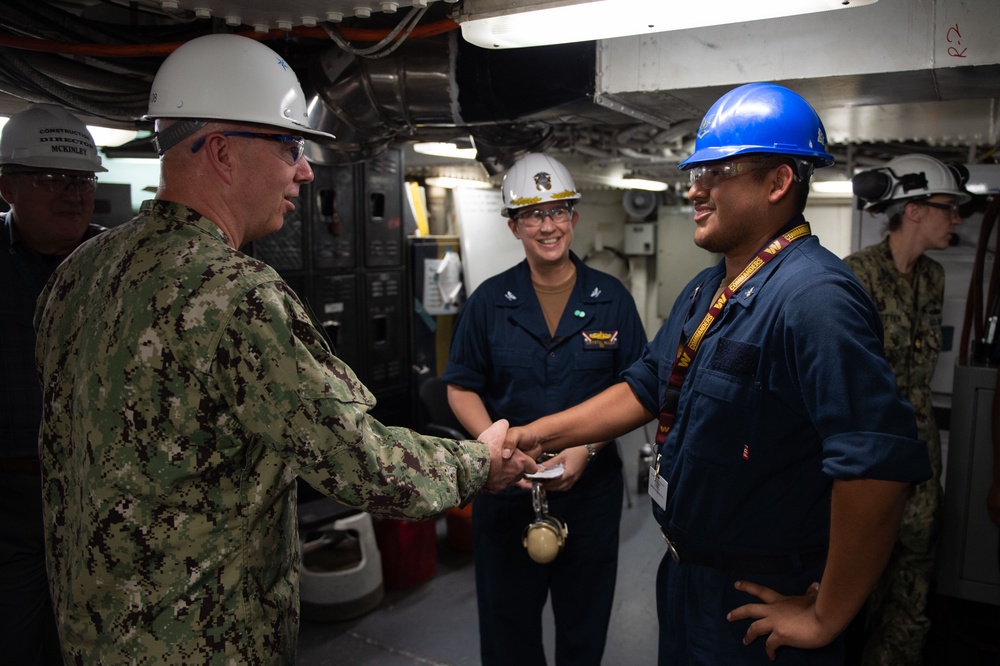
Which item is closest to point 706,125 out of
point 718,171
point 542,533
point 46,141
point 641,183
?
point 718,171

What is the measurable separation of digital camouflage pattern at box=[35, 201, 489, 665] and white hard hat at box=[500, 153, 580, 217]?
1.34m

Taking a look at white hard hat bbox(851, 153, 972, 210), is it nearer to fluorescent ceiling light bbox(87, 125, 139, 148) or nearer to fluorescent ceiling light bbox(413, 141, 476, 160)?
fluorescent ceiling light bbox(413, 141, 476, 160)

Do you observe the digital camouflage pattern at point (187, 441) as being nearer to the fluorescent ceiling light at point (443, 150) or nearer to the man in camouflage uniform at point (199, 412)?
the man in camouflage uniform at point (199, 412)

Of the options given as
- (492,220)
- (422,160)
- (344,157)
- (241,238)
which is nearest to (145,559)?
(241,238)

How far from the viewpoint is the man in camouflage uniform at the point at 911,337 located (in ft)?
9.11

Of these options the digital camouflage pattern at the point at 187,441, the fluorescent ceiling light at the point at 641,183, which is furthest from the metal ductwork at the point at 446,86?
the fluorescent ceiling light at the point at 641,183

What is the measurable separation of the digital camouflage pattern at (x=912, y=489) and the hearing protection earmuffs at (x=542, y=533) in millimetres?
1441

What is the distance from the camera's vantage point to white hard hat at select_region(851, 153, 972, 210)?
2.87m

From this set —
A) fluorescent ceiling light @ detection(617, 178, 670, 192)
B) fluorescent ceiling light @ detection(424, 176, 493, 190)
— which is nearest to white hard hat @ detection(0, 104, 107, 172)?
fluorescent ceiling light @ detection(424, 176, 493, 190)

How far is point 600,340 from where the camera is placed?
2490 millimetres

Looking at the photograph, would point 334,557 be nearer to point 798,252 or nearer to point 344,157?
point 344,157

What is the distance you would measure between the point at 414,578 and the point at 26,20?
2911 millimetres

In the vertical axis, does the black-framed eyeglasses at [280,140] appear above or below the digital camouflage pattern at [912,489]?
above

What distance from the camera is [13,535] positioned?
2.13m
